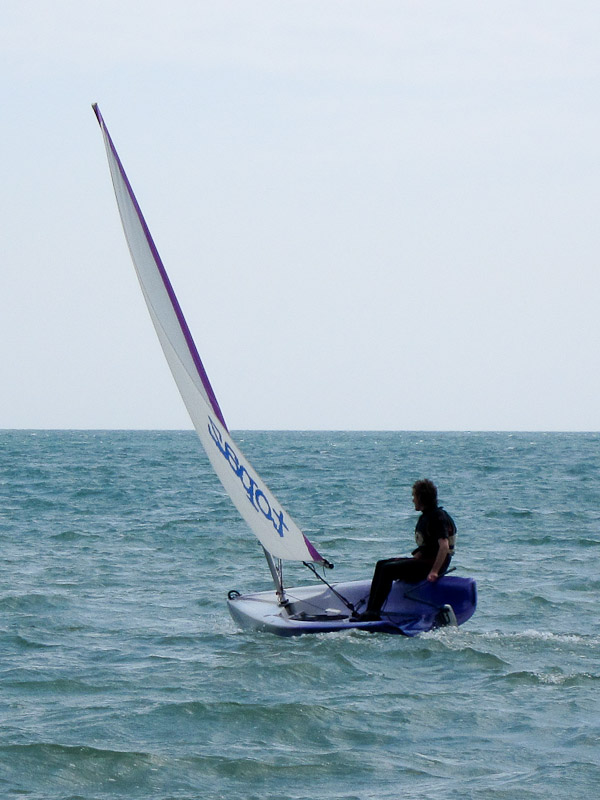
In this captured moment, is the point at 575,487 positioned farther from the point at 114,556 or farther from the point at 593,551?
the point at 114,556

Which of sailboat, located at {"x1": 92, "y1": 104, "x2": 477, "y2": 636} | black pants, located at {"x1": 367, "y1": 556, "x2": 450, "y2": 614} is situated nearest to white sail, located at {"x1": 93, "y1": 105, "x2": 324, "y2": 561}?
sailboat, located at {"x1": 92, "y1": 104, "x2": 477, "y2": 636}

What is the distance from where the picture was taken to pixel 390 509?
77.7 ft

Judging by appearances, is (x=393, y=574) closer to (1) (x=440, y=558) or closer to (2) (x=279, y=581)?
(1) (x=440, y=558)

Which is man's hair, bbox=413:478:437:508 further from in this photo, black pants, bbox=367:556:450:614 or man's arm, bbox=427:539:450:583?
black pants, bbox=367:556:450:614

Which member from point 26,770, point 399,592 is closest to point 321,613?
point 399,592

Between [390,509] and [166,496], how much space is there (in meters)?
6.70

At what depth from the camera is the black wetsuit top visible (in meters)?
9.13

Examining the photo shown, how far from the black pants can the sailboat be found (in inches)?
4.8

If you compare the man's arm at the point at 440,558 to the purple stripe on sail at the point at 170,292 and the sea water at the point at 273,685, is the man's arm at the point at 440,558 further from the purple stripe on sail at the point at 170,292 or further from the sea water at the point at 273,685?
the purple stripe on sail at the point at 170,292

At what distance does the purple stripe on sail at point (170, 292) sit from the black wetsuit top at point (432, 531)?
1.88 m

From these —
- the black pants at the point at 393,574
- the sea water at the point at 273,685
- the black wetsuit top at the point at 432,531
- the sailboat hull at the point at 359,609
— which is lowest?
the sea water at the point at 273,685

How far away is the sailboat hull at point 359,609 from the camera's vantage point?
923 centimetres

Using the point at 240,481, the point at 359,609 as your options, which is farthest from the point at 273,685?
the point at 359,609

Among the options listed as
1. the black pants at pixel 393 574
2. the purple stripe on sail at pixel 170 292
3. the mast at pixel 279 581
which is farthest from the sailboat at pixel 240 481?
the mast at pixel 279 581
